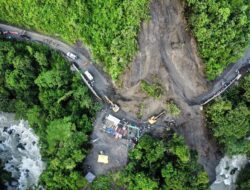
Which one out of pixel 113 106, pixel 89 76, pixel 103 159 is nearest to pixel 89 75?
pixel 89 76

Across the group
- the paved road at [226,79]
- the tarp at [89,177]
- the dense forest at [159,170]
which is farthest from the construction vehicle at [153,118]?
the tarp at [89,177]

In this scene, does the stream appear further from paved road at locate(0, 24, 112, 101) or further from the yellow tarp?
paved road at locate(0, 24, 112, 101)

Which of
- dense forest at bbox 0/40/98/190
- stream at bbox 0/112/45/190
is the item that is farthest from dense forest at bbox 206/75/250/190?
stream at bbox 0/112/45/190

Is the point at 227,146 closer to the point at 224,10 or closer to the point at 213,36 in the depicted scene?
the point at 213,36

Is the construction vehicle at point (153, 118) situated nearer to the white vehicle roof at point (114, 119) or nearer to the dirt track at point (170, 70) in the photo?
the dirt track at point (170, 70)

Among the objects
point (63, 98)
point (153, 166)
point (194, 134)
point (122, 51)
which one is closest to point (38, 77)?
point (63, 98)

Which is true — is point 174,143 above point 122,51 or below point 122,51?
below
